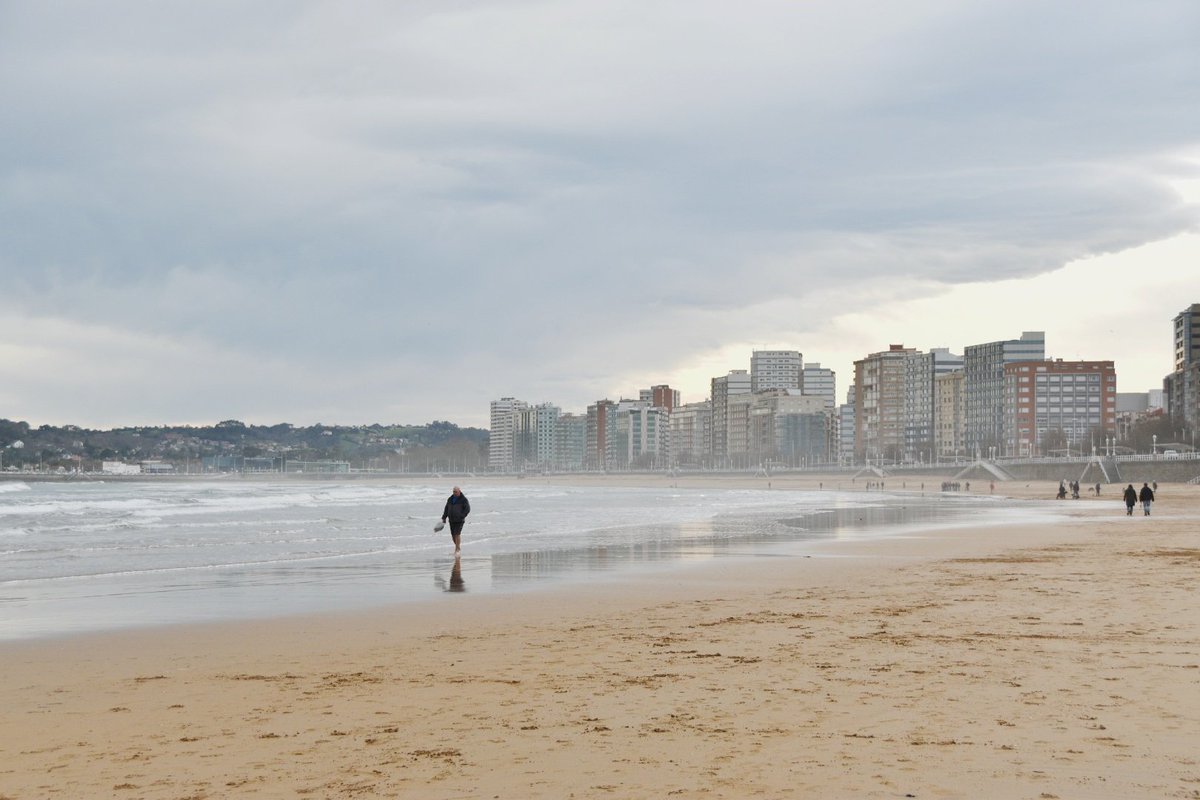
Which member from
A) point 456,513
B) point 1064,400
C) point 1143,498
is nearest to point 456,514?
point 456,513

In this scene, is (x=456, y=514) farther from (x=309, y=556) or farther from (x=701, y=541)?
(x=701, y=541)

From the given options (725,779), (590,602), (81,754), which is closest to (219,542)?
(590,602)

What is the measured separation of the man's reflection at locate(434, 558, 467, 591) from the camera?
1741 centimetres

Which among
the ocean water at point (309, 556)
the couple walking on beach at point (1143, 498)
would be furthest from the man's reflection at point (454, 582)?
the couple walking on beach at point (1143, 498)

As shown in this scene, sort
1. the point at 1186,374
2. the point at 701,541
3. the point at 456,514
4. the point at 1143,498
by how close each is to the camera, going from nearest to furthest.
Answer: the point at 456,514 → the point at 701,541 → the point at 1143,498 → the point at 1186,374

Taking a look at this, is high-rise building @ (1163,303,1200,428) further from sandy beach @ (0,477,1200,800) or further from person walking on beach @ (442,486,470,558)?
sandy beach @ (0,477,1200,800)

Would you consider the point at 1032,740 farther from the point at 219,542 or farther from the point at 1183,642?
the point at 219,542

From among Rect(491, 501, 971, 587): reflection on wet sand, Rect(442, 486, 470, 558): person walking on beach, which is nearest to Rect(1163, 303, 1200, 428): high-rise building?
Rect(491, 501, 971, 587): reflection on wet sand

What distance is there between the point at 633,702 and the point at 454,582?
34.6 ft

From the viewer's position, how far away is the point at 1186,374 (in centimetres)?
16425

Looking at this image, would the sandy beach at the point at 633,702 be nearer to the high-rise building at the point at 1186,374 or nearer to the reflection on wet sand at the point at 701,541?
the reflection on wet sand at the point at 701,541

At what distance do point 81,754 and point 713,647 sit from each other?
5.86m

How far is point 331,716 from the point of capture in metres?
7.88

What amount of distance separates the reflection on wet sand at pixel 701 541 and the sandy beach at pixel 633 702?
636cm
